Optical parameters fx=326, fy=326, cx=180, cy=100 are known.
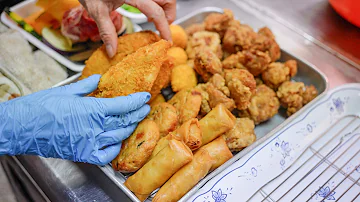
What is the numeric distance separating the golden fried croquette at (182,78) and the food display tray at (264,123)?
4.9 inches

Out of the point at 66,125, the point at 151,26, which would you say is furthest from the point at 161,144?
the point at 151,26

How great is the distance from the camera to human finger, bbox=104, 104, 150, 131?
5.38ft

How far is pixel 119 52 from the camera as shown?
194 cm

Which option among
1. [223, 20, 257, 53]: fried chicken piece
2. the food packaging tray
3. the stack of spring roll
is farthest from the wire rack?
the food packaging tray

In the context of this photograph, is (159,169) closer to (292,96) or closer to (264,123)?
(264,123)

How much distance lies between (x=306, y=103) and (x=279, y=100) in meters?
0.17

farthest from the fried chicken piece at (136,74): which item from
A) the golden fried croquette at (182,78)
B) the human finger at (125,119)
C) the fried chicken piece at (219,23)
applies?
the fried chicken piece at (219,23)

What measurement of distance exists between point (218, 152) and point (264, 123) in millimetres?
568

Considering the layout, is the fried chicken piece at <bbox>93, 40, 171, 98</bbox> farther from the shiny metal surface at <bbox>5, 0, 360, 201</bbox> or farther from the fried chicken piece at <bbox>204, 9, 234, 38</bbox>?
the fried chicken piece at <bbox>204, 9, 234, 38</bbox>

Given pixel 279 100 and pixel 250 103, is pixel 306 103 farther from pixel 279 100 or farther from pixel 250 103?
pixel 250 103

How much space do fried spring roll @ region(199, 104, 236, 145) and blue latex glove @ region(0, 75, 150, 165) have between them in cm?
36

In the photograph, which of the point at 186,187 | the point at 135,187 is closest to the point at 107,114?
the point at 135,187

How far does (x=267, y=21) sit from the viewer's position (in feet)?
8.88

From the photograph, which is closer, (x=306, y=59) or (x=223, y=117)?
(x=223, y=117)
